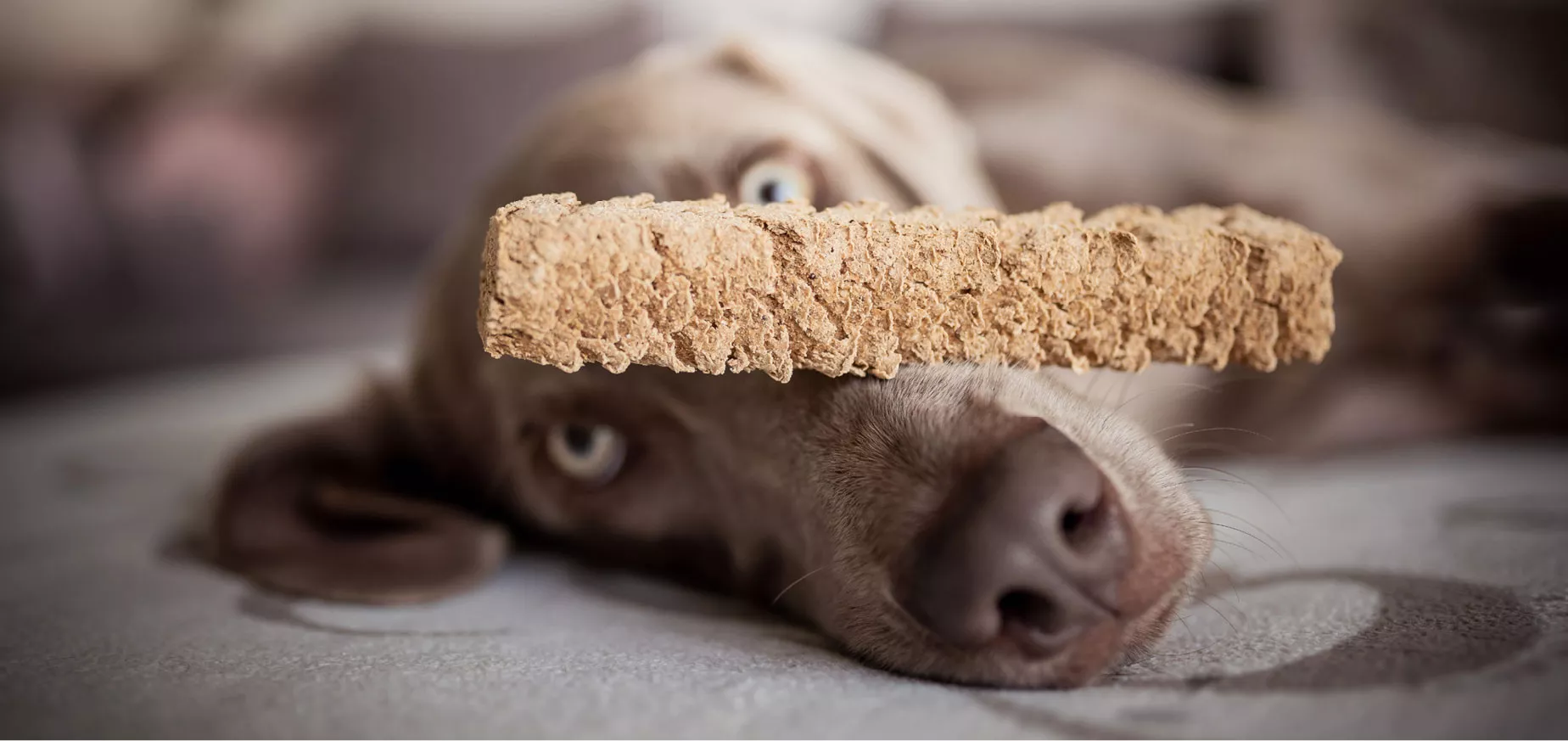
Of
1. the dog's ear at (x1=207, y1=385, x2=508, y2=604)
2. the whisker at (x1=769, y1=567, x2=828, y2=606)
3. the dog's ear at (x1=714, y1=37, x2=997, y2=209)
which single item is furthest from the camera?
the dog's ear at (x1=714, y1=37, x2=997, y2=209)

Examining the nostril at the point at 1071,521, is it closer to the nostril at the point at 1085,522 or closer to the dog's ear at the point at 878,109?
the nostril at the point at 1085,522

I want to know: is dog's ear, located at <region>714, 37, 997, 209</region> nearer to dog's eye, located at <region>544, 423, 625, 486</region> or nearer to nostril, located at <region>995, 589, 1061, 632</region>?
dog's eye, located at <region>544, 423, 625, 486</region>

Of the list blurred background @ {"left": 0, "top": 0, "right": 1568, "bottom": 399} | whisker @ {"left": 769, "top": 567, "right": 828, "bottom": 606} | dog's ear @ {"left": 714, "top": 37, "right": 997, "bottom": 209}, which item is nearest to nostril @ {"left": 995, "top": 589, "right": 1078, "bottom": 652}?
whisker @ {"left": 769, "top": 567, "right": 828, "bottom": 606}

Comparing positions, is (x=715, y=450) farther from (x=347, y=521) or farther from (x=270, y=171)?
(x=270, y=171)

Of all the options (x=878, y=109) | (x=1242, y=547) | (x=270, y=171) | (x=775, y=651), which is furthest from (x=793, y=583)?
Result: (x=270, y=171)

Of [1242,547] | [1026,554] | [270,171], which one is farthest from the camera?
[270,171]
